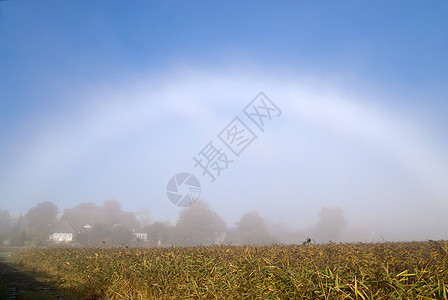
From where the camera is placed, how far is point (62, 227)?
78812 mm

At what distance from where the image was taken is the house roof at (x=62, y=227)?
3021 inches

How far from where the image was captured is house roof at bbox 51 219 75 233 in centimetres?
7674

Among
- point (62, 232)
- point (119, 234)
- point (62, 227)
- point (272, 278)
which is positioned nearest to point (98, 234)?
point (119, 234)

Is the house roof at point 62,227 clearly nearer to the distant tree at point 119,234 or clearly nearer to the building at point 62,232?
the building at point 62,232

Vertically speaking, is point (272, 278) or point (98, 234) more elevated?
point (98, 234)

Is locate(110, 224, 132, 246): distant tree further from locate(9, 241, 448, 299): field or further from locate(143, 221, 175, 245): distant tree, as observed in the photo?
locate(9, 241, 448, 299): field

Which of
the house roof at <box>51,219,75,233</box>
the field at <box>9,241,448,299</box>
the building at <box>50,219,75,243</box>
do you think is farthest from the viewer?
the house roof at <box>51,219,75,233</box>

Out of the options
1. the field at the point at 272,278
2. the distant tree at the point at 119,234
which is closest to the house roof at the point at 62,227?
the distant tree at the point at 119,234

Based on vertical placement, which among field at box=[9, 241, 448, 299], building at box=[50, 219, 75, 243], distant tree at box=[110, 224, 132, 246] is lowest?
field at box=[9, 241, 448, 299]

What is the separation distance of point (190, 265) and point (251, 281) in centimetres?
312

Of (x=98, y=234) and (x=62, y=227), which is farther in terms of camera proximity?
(x=62, y=227)

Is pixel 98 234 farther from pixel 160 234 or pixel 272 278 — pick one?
pixel 272 278

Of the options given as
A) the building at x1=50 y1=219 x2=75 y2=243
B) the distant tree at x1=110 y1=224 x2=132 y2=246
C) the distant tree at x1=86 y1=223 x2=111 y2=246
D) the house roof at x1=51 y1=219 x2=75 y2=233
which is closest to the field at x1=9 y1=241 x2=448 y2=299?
the distant tree at x1=110 y1=224 x2=132 y2=246

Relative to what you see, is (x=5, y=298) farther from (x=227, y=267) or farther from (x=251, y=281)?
(x=251, y=281)
